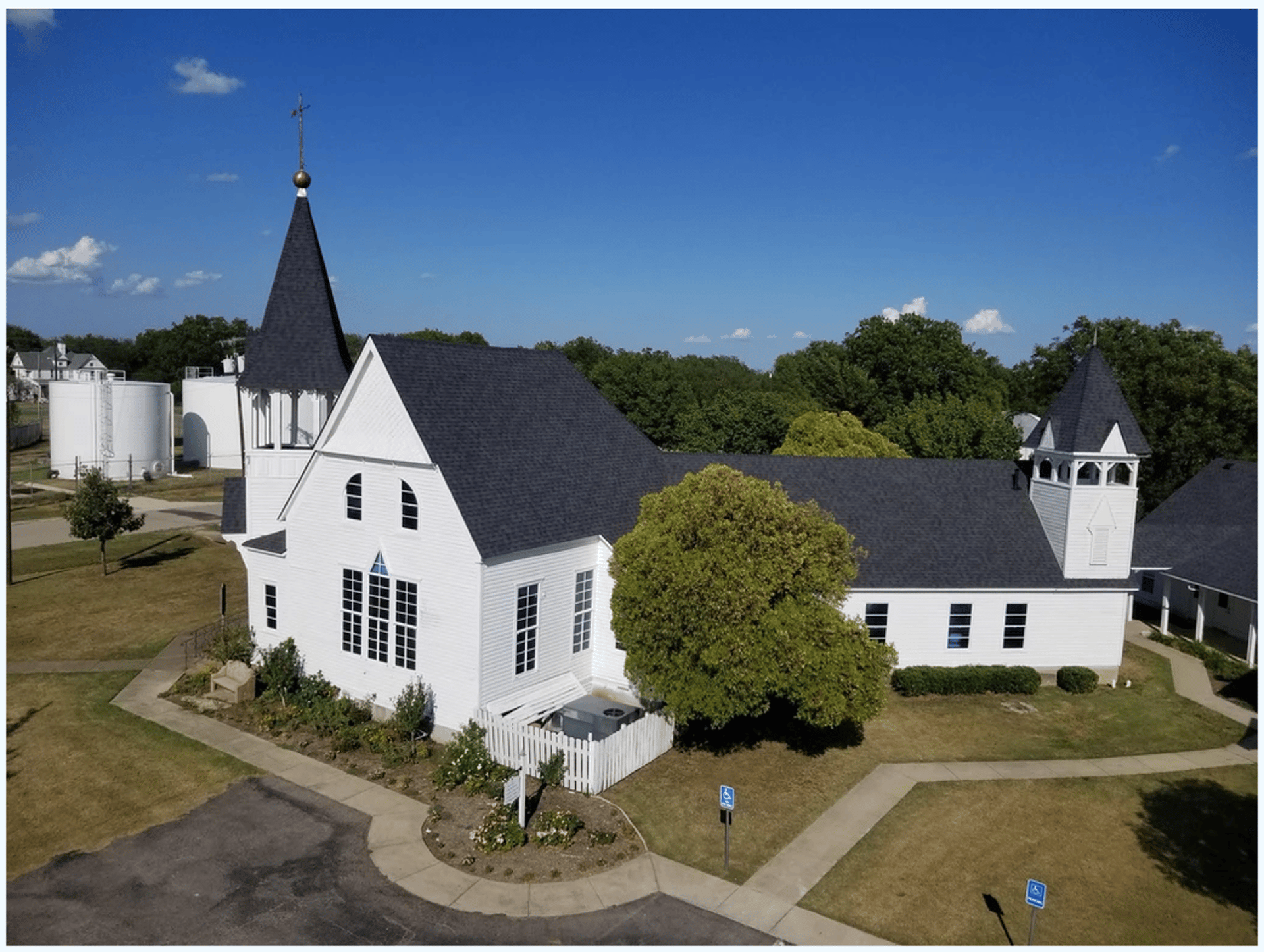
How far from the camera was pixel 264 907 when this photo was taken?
56.1 feet

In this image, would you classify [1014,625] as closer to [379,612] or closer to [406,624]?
[406,624]

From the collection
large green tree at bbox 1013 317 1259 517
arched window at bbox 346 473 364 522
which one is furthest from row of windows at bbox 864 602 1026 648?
large green tree at bbox 1013 317 1259 517

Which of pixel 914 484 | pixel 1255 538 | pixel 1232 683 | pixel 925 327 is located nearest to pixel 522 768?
pixel 914 484

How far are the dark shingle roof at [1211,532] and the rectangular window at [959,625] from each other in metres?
11.5

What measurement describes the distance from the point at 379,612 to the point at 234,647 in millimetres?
6383

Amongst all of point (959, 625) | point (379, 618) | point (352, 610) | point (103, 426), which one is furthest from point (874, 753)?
point (103, 426)

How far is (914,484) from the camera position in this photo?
34.1 meters

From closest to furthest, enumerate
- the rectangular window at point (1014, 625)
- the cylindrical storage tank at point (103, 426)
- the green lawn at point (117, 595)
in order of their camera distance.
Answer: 1. the rectangular window at point (1014, 625)
2. the green lawn at point (117, 595)
3. the cylindrical storage tank at point (103, 426)

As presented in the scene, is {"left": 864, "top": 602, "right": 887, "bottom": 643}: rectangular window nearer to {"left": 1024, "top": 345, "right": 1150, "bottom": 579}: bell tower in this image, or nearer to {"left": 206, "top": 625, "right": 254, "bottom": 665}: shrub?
{"left": 1024, "top": 345, "right": 1150, "bottom": 579}: bell tower

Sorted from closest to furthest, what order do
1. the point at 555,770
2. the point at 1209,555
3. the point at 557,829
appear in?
the point at 557,829 < the point at 555,770 < the point at 1209,555

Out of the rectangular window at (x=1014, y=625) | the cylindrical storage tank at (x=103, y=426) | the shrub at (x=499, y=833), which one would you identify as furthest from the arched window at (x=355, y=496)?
the cylindrical storage tank at (x=103, y=426)

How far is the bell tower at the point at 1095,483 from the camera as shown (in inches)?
1244

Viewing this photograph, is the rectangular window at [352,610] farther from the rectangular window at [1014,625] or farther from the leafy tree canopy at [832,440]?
the leafy tree canopy at [832,440]

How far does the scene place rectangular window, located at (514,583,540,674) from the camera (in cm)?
2508
